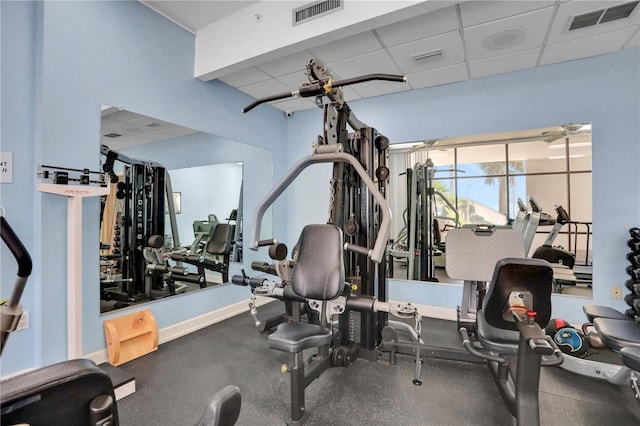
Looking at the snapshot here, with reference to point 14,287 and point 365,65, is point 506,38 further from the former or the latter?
point 14,287

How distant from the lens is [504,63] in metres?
3.20

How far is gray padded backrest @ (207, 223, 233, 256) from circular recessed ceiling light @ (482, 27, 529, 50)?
3.48m

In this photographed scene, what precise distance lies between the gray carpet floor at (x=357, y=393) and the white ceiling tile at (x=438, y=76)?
2.98 meters

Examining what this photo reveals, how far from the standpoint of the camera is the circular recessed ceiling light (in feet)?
8.79

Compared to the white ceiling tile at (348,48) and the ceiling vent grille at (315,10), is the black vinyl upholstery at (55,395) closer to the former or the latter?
the ceiling vent grille at (315,10)

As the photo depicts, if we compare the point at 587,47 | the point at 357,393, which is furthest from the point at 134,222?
the point at 587,47

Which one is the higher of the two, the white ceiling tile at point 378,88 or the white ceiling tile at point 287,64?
the white ceiling tile at point 287,64

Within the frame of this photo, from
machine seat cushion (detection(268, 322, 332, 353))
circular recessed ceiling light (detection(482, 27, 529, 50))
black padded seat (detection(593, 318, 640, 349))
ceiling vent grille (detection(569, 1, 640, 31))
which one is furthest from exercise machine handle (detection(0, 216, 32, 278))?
ceiling vent grille (detection(569, 1, 640, 31))

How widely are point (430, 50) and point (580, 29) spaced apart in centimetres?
124

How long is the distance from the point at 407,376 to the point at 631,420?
1284 millimetres

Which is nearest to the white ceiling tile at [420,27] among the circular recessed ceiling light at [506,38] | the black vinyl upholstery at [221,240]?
the circular recessed ceiling light at [506,38]

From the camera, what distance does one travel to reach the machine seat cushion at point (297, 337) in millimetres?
1714

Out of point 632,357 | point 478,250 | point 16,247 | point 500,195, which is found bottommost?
point 632,357

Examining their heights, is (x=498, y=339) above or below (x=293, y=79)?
below
